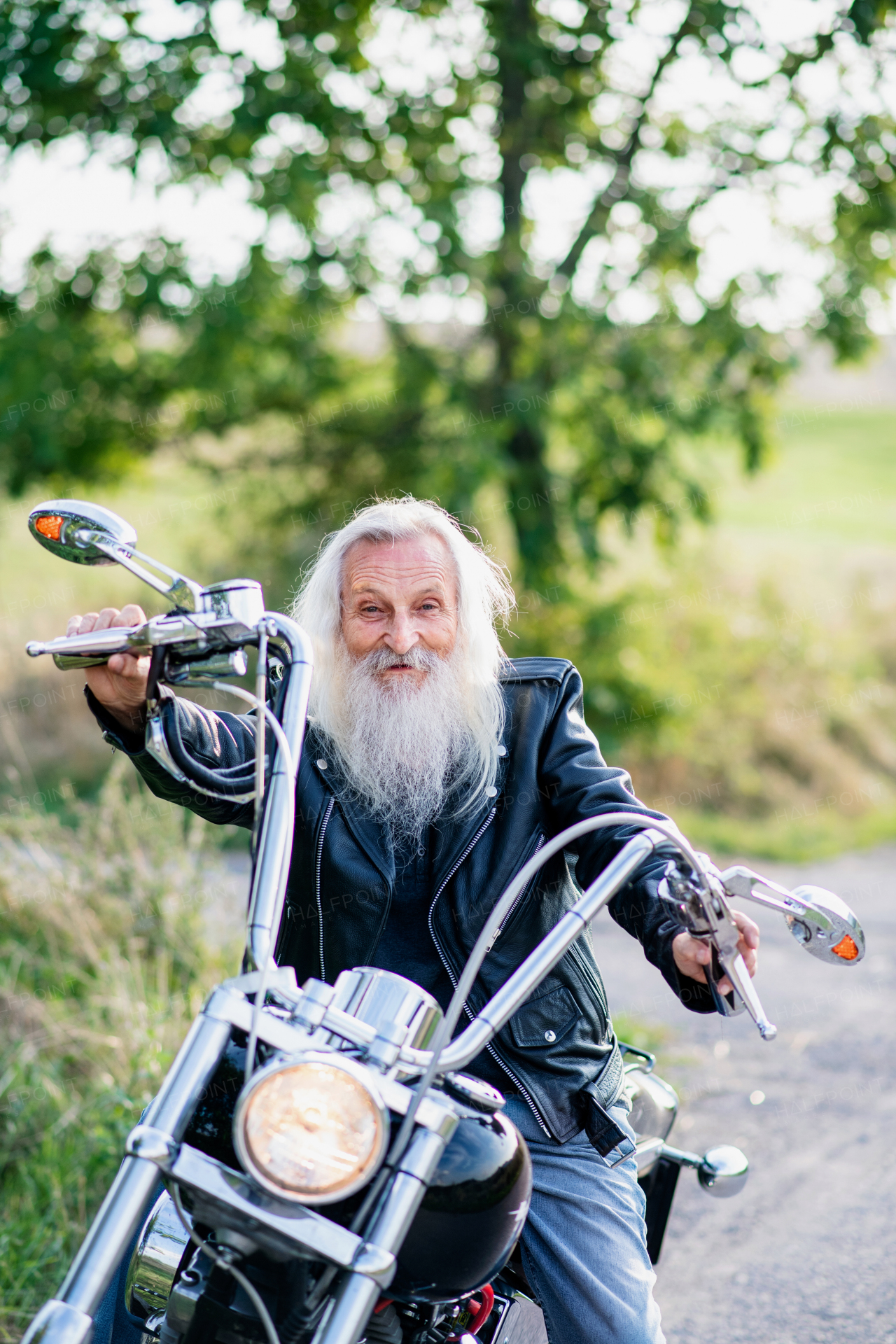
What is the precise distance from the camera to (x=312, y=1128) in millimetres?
1281

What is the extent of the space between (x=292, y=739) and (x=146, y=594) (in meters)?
7.94

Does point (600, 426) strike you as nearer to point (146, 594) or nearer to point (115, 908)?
point (146, 594)

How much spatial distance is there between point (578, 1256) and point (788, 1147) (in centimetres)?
227

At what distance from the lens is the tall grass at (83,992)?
3.07 meters

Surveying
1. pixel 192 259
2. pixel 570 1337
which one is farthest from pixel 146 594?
pixel 570 1337

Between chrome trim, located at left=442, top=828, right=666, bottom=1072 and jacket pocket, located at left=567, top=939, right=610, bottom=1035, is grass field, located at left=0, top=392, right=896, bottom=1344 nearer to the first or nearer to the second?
jacket pocket, located at left=567, top=939, right=610, bottom=1035

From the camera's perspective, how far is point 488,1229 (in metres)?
1.44

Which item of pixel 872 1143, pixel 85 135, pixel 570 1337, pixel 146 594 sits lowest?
pixel 570 1337

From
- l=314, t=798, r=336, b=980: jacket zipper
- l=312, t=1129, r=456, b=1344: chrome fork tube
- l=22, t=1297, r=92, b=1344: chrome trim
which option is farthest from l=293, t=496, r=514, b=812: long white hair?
l=22, t=1297, r=92, b=1344: chrome trim

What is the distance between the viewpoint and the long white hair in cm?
235

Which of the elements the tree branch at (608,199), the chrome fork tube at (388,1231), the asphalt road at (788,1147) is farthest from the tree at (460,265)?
the chrome fork tube at (388,1231)

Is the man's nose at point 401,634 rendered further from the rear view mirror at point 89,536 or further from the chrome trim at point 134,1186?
the chrome trim at point 134,1186

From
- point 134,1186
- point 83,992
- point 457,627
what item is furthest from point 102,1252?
point 83,992

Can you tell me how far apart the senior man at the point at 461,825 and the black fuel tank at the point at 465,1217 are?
1.54 ft
